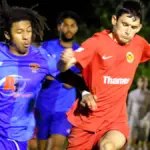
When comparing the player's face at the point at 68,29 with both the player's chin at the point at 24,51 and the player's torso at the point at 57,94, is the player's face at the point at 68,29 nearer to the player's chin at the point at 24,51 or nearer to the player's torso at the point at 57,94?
the player's torso at the point at 57,94

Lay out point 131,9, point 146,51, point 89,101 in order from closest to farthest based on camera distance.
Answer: point 89,101 → point 131,9 → point 146,51

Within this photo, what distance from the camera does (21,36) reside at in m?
7.74

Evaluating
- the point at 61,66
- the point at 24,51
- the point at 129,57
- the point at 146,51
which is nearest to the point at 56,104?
the point at 146,51

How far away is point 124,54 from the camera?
314 inches

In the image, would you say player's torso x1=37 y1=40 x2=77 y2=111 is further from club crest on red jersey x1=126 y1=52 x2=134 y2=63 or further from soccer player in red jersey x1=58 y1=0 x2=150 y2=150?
club crest on red jersey x1=126 y1=52 x2=134 y2=63

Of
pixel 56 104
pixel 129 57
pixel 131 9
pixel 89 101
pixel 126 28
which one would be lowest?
pixel 56 104

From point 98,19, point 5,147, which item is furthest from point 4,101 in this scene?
point 98,19

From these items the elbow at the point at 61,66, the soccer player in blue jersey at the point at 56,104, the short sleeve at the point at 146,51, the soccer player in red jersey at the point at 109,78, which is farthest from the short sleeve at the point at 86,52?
the soccer player in blue jersey at the point at 56,104

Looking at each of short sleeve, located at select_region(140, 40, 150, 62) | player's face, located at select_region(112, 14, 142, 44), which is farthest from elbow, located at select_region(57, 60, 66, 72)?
short sleeve, located at select_region(140, 40, 150, 62)

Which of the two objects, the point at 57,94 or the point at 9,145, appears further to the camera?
the point at 57,94

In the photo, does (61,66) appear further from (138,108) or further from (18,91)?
(138,108)

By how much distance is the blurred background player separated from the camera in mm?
15109

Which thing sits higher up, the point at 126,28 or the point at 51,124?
the point at 126,28

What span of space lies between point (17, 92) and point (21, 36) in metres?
0.57
